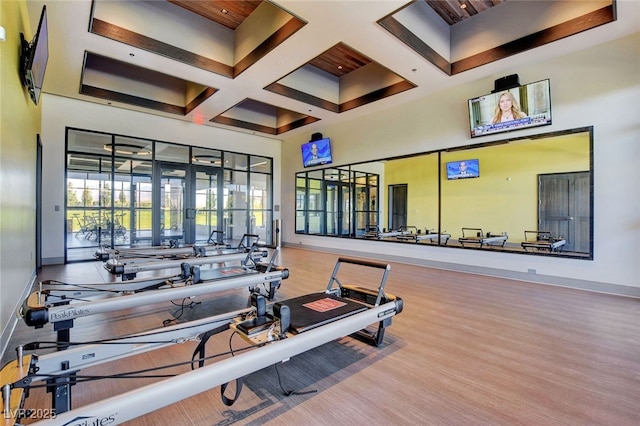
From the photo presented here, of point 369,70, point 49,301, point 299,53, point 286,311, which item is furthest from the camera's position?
point 369,70

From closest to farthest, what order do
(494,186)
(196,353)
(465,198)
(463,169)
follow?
1. (196,353)
2. (494,186)
3. (463,169)
4. (465,198)

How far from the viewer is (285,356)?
1.77m

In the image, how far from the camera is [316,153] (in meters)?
9.23

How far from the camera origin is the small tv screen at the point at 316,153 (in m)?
8.94

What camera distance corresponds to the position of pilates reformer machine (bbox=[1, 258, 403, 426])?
1.19 m

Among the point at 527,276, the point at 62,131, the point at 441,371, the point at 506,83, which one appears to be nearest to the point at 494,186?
the point at 506,83

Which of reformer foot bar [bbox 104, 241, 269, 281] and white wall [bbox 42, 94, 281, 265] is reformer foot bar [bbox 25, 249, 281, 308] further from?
white wall [bbox 42, 94, 281, 265]

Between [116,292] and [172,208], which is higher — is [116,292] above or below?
below

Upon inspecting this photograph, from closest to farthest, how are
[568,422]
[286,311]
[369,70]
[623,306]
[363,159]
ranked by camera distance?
[568,422] → [286,311] → [623,306] → [369,70] → [363,159]

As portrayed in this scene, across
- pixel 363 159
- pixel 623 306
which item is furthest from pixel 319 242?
pixel 623 306

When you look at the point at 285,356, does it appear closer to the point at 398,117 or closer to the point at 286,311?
the point at 286,311

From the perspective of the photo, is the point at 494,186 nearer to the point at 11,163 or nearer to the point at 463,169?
the point at 463,169

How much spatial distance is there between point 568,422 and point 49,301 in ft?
13.2

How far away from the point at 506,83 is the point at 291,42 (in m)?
3.92
